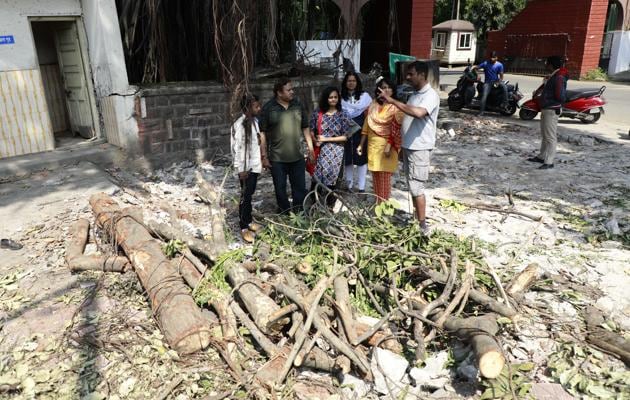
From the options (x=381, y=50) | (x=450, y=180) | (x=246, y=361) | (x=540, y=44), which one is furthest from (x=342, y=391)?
(x=540, y=44)

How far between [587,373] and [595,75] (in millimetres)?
20293

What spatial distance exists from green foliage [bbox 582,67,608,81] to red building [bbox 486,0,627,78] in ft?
0.67

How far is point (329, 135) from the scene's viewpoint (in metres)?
5.04

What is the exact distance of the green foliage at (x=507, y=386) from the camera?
8.85 feet

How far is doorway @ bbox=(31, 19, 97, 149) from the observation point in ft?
25.2

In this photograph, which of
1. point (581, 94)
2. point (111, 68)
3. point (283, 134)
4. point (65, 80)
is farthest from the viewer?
point (581, 94)

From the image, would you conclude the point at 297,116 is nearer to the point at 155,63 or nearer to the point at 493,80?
the point at 155,63

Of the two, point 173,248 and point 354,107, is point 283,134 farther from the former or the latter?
point 173,248

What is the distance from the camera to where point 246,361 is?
321 cm

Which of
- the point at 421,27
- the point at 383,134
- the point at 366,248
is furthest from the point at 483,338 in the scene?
the point at 421,27

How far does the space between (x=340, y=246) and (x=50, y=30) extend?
699cm

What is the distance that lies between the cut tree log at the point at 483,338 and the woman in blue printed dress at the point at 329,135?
2299 mm

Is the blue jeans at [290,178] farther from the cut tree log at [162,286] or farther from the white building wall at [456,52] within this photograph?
the white building wall at [456,52]

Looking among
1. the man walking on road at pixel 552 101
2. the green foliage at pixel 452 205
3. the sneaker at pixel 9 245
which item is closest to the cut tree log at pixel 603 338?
the green foliage at pixel 452 205
